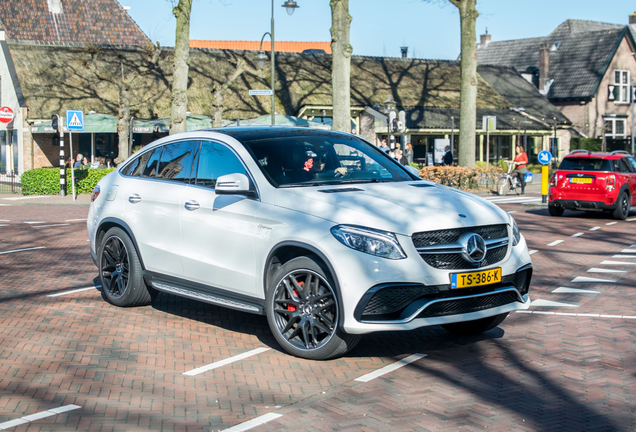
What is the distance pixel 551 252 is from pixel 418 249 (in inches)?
290

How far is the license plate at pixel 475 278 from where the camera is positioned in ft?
16.9

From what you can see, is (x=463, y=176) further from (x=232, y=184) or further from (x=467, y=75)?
(x=232, y=184)

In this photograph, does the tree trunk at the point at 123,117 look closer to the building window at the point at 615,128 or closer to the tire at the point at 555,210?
the tire at the point at 555,210

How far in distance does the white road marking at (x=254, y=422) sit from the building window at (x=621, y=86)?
178ft

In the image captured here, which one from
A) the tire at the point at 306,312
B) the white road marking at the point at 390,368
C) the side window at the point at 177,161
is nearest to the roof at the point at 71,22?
the side window at the point at 177,161

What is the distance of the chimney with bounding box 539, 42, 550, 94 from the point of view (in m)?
54.2

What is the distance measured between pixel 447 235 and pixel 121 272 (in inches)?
139

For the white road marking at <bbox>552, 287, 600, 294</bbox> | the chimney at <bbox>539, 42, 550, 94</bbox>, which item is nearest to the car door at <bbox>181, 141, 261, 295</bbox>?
the white road marking at <bbox>552, 287, 600, 294</bbox>

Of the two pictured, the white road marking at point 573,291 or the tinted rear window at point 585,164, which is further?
the tinted rear window at point 585,164

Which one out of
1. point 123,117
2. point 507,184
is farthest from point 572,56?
point 123,117

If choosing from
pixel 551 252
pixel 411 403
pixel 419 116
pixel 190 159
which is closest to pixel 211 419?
pixel 411 403

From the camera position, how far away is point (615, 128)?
176ft

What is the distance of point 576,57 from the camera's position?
2162 inches

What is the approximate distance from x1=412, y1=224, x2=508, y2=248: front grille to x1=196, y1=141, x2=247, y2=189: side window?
1.73m
